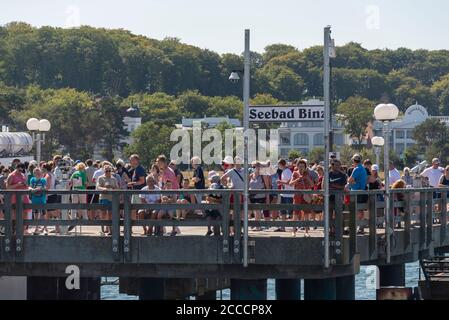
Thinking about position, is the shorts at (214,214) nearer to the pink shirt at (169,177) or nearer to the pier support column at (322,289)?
the pier support column at (322,289)

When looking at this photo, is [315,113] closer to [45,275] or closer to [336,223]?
[336,223]

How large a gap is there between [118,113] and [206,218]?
16246cm

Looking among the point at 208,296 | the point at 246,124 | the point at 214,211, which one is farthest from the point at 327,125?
the point at 208,296

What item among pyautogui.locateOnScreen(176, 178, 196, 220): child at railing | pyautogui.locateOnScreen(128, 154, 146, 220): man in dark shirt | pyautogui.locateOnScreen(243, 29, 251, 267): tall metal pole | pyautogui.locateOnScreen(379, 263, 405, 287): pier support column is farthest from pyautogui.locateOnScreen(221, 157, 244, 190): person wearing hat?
pyautogui.locateOnScreen(379, 263, 405, 287): pier support column

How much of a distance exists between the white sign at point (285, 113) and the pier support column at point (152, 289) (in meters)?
4.28

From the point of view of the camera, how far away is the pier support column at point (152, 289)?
26.2 metres

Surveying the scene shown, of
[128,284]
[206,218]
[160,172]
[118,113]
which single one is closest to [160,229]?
[206,218]

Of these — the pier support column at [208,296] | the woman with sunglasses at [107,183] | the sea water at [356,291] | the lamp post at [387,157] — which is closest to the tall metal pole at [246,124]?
the lamp post at [387,157]

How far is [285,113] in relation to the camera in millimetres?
23219

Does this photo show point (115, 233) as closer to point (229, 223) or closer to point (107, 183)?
point (229, 223)

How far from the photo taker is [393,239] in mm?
26484

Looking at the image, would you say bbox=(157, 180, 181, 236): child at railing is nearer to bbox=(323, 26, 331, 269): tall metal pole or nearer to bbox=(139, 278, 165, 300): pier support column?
bbox=(139, 278, 165, 300): pier support column

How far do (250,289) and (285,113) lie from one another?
2.96 meters
